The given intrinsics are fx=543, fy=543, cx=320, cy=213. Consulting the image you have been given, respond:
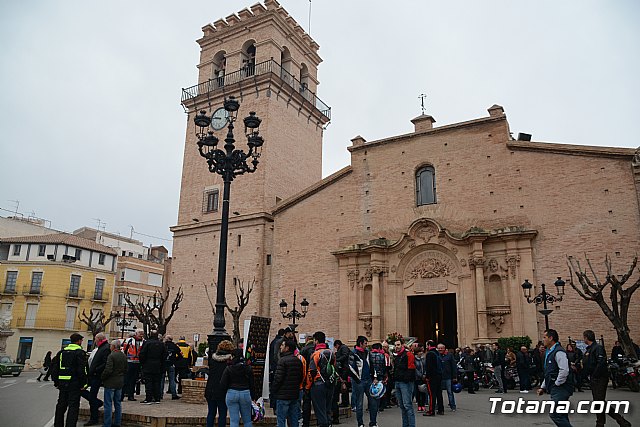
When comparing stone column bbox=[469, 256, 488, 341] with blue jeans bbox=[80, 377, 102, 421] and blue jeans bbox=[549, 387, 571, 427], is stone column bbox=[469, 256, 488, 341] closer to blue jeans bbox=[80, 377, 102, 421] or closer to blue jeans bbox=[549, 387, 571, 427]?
blue jeans bbox=[549, 387, 571, 427]

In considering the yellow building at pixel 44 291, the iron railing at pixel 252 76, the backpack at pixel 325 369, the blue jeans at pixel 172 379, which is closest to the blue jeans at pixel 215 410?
the backpack at pixel 325 369

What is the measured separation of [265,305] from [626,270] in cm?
1490

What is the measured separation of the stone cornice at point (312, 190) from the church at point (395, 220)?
0.06 meters

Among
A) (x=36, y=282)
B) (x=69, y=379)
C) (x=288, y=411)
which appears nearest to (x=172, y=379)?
(x=69, y=379)

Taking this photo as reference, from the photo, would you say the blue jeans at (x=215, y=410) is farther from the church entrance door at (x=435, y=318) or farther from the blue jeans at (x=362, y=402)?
the church entrance door at (x=435, y=318)

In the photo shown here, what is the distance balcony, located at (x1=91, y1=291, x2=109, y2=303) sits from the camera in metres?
42.7

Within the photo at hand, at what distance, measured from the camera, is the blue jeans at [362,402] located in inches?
356

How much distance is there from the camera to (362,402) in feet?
31.1

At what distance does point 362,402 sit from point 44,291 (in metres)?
36.5

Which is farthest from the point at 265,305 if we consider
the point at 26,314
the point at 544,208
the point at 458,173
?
the point at 26,314

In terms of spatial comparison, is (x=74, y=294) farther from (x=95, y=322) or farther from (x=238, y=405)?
(x=238, y=405)

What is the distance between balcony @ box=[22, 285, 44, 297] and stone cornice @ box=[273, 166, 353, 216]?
75.3ft

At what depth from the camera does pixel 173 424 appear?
9.05 metres

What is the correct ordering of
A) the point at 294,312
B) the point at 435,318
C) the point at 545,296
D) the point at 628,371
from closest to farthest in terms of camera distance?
the point at 628,371
the point at 545,296
the point at 294,312
the point at 435,318
